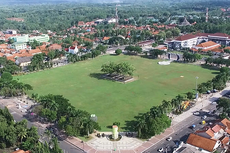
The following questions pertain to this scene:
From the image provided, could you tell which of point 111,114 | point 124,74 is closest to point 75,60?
point 124,74

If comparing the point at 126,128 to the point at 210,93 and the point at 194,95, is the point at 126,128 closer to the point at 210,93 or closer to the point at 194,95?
the point at 194,95

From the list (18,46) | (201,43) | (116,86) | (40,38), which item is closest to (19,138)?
(116,86)

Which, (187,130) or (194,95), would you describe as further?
(194,95)

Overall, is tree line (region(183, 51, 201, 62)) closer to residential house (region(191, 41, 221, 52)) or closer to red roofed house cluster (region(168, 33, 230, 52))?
residential house (region(191, 41, 221, 52))

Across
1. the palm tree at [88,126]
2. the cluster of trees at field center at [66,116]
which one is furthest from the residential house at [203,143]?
Answer: the palm tree at [88,126]

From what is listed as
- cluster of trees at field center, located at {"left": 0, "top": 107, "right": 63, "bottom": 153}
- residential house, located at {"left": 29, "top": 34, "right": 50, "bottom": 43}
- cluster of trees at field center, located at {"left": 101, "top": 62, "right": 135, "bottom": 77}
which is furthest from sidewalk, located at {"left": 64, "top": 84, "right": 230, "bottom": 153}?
residential house, located at {"left": 29, "top": 34, "right": 50, "bottom": 43}

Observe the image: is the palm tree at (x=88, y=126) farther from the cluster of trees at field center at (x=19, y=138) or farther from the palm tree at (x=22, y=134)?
the palm tree at (x=22, y=134)
